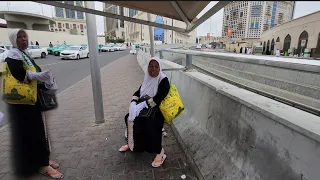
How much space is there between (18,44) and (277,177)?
2966mm

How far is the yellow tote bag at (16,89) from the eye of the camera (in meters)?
2.47

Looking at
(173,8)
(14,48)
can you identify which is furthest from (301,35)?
(14,48)

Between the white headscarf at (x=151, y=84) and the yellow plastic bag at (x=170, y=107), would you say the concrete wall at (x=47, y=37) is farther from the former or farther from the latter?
the yellow plastic bag at (x=170, y=107)

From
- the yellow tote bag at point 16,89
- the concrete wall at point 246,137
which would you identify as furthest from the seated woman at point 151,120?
the yellow tote bag at point 16,89

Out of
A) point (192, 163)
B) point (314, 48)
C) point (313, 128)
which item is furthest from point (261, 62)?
point (314, 48)

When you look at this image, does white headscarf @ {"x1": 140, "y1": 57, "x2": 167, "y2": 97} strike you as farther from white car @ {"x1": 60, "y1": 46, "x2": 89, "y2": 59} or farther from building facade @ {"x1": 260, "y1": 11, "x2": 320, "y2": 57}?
building facade @ {"x1": 260, "y1": 11, "x2": 320, "y2": 57}

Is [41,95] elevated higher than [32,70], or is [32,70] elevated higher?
[32,70]

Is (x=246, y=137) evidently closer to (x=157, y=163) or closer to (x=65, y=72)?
(x=157, y=163)

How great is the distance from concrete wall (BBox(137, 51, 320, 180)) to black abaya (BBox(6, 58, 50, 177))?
2046 mm

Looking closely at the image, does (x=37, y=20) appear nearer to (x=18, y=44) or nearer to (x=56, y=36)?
(x=56, y=36)

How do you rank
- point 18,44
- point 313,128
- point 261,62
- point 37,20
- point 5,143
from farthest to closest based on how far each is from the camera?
point 37,20
point 5,143
point 18,44
point 261,62
point 313,128

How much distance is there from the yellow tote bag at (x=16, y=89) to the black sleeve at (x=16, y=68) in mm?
46

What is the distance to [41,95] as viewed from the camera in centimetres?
276

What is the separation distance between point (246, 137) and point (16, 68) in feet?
8.45
